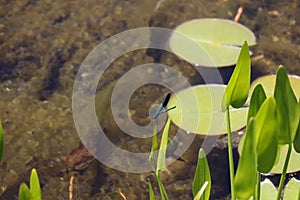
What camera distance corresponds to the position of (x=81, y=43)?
6.23ft

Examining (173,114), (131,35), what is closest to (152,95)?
(173,114)

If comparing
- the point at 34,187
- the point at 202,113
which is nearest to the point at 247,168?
the point at 34,187

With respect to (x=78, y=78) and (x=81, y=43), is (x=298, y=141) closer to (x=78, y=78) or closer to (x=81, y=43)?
(x=78, y=78)

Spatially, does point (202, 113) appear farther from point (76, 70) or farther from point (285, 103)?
point (285, 103)

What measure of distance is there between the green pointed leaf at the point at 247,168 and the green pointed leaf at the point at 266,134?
53mm

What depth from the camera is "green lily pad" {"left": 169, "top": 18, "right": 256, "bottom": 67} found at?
5.94ft

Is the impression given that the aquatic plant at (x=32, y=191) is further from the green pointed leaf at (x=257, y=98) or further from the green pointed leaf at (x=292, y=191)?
the green pointed leaf at (x=292, y=191)

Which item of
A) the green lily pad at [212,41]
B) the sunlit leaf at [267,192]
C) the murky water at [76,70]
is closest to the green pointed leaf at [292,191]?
the sunlit leaf at [267,192]

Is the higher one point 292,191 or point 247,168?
point 247,168

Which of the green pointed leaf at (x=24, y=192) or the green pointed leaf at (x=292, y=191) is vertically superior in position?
the green pointed leaf at (x=24, y=192)

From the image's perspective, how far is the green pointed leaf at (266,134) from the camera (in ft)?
2.64

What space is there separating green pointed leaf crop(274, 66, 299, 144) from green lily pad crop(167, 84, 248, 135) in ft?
2.25

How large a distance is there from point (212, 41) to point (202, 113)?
1.19ft

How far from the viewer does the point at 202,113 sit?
63.2 inches
